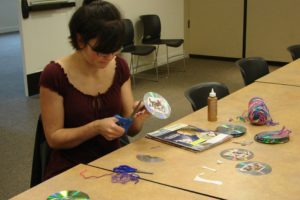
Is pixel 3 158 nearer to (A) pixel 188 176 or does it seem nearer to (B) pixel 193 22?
(A) pixel 188 176

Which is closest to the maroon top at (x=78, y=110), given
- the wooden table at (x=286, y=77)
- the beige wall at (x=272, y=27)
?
the wooden table at (x=286, y=77)

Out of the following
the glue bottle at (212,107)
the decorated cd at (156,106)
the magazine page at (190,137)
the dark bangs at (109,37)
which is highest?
the dark bangs at (109,37)

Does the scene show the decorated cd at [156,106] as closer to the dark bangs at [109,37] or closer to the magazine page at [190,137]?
the magazine page at [190,137]

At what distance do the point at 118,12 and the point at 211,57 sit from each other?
6.03 m

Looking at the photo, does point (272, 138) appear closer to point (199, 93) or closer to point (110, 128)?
point (110, 128)

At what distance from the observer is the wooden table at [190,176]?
5.02ft

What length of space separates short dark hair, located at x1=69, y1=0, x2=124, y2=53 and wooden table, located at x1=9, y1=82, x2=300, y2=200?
18.2 inches

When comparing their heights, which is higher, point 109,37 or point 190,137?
point 109,37

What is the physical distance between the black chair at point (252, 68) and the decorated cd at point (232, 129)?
1.49 metres

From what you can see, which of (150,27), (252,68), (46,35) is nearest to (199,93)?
(252,68)

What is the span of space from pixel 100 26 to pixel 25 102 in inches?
Result: 148

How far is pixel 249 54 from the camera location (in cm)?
737

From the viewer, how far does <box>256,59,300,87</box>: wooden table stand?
3.04 m

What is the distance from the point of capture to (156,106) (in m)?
1.97
